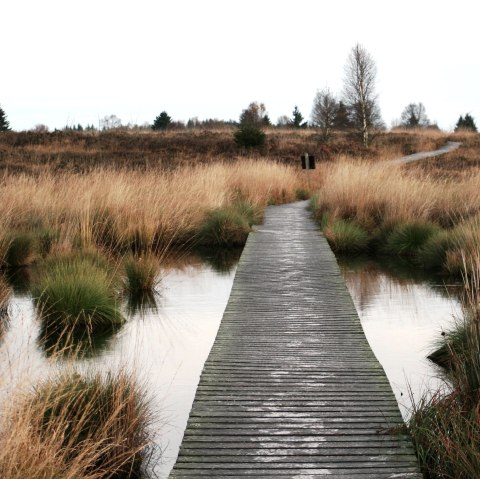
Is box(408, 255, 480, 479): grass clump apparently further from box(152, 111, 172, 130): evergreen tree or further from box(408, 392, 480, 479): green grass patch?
box(152, 111, 172, 130): evergreen tree

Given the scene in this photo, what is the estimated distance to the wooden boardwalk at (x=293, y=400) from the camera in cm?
366

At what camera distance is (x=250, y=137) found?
37781 millimetres

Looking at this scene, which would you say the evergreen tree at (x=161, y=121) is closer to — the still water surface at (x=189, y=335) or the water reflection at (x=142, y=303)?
the still water surface at (x=189, y=335)

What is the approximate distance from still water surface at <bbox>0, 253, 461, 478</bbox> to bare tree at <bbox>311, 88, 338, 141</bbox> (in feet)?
122

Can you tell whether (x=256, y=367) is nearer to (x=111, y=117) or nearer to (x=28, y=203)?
(x=28, y=203)

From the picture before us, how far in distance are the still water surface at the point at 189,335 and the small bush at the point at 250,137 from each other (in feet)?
91.5

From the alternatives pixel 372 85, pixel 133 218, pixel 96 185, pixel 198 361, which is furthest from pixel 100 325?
pixel 372 85

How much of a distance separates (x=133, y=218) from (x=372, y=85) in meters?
36.0

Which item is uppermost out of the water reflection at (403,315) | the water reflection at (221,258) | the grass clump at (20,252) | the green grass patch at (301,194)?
the grass clump at (20,252)

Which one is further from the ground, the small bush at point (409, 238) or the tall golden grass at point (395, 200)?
the tall golden grass at point (395, 200)

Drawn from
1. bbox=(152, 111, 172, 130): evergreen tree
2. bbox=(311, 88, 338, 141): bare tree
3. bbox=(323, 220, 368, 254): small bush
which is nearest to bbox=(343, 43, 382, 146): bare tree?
bbox=(311, 88, 338, 141): bare tree

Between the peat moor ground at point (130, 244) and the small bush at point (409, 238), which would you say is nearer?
the peat moor ground at point (130, 244)

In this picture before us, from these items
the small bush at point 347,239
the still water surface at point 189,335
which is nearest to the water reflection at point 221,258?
the still water surface at point 189,335

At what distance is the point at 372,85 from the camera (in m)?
44.7
